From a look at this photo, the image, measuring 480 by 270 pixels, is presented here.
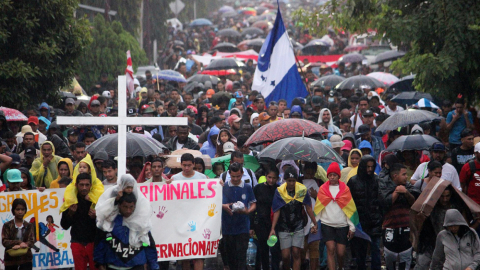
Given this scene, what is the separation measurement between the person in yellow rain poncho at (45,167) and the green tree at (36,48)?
323 cm

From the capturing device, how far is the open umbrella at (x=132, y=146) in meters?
11.1

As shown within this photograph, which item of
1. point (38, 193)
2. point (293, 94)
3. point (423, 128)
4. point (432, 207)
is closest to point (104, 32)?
point (293, 94)

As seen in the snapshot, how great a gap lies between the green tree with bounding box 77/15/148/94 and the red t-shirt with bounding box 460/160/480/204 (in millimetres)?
15632

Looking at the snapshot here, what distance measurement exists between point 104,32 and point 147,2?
40.8 ft

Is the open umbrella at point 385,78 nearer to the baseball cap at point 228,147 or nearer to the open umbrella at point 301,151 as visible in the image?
the baseball cap at point 228,147

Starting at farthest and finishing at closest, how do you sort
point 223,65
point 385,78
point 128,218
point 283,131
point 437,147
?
point 223,65, point 385,78, point 283,131, point 437,147, point 128,218

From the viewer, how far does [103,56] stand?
24.8 m

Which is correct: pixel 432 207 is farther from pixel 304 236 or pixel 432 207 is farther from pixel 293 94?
pixel 293 94

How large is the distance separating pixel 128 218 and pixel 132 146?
10.9ft

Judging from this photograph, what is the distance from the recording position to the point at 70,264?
9.94 m

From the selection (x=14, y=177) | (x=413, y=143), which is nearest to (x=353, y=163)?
(x=413, y=143)

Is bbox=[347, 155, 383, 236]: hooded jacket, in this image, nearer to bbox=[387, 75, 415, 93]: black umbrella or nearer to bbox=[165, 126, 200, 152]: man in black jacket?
bbox=[165, 126, 200, 152]: man in black jacket

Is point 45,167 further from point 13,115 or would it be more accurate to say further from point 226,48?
point 226,48

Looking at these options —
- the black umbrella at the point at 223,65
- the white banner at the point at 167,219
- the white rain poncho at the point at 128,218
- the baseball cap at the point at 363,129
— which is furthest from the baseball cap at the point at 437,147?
the black umbrella at the point at 223,65
